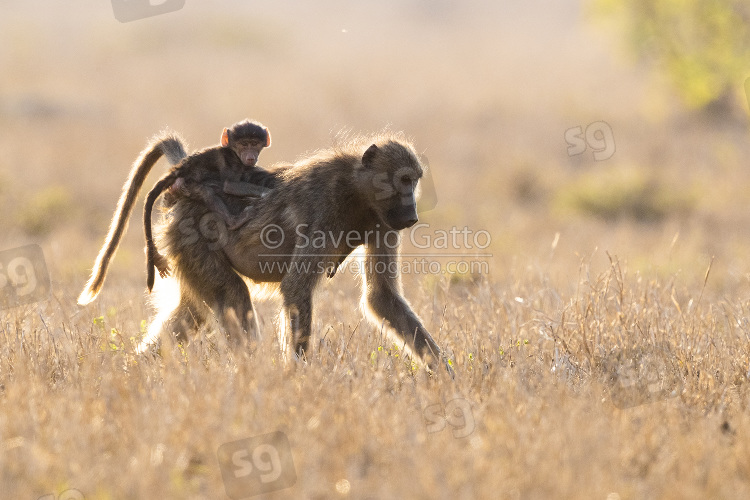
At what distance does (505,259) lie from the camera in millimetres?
9523

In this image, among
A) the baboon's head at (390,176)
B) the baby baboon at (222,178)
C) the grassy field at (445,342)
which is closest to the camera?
the grassy field at (445,342)

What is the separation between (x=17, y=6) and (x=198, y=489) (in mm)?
50127

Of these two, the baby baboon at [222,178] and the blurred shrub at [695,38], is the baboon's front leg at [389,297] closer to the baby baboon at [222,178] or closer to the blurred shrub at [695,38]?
the baby baboon at [222,178]

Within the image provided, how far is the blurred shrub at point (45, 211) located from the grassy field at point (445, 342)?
3 centimetres

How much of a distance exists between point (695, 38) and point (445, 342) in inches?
510

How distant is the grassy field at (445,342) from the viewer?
311cm

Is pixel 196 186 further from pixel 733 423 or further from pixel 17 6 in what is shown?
pixel 17 6

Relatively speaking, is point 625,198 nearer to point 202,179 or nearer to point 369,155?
Answer: point 369,155

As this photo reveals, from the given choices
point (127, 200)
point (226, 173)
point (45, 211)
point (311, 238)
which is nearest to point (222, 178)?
point (226, 173)

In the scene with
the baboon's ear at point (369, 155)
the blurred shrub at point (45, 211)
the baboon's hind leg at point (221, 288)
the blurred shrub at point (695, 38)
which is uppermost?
the blurred shrub at point (695, 38)

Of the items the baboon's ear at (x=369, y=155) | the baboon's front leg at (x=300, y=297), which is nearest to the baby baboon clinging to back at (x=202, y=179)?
the baboon's front leg at (x=300, y=297)

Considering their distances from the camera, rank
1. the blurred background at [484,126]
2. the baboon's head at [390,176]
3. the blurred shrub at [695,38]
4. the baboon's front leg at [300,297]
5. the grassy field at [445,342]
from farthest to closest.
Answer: the blurred shrub at [695,38]
the blurred background at [484,126]
the baboon's head at [390,176]
the baboon's front leg at [300,297]
the grassy field at [445,342]

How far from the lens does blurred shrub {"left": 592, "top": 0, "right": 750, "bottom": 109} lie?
14.5 metres

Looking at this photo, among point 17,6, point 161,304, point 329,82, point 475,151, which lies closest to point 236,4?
point 17,6
